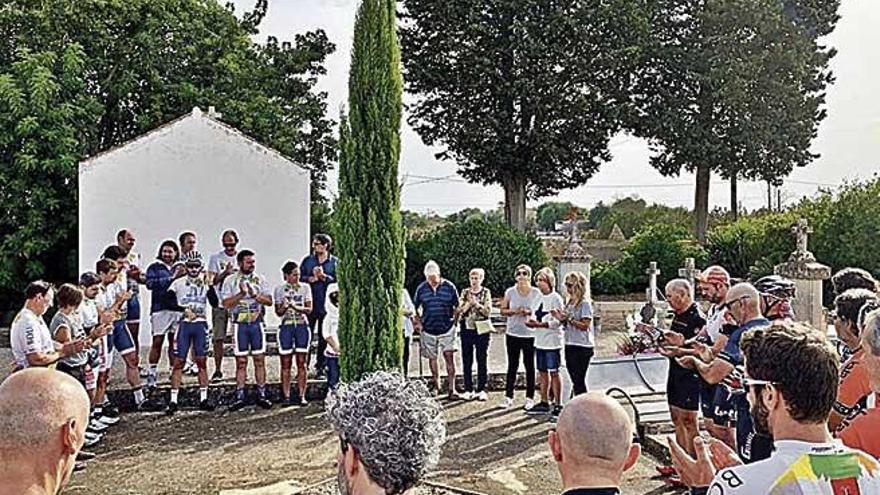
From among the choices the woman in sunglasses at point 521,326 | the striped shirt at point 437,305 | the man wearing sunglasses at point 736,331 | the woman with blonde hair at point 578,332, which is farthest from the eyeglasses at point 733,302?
the striped shirt at point 437,305

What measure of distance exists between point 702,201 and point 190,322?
2242cm

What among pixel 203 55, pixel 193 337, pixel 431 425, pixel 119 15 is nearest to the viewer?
pixel 431 425

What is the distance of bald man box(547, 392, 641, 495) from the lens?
2.42 metres

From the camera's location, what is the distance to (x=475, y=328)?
981 centimetres

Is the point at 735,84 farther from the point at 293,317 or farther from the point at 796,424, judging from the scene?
the point at 796,424

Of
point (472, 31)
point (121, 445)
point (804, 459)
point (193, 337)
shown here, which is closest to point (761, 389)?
point (804, 459)

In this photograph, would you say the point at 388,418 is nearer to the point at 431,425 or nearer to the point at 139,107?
the point at 431,425

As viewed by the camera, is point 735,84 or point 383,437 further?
point 735,84

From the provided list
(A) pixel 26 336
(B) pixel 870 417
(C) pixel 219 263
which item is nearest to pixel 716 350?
(B) pixel 870 417

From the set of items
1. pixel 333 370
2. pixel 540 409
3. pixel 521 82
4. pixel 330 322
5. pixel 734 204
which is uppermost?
pixel 521 82

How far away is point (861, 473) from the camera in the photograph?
2408 millimetres

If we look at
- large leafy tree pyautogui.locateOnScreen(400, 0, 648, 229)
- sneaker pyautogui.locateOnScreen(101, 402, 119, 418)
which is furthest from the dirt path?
large leafy tree pyautogui.locateOnScreen(400, 0, 648, 229)

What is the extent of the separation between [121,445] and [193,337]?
1.53 metres

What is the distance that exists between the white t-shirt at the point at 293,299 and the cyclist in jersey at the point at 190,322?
2.88ft
